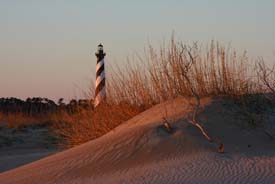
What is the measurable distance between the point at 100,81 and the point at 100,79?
150 mm

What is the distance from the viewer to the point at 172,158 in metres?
8.49

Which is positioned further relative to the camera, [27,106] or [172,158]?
[27,106]

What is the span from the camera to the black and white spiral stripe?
1412 cm

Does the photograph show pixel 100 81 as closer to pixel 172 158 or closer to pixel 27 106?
pixel 172 158

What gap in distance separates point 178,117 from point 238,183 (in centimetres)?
305

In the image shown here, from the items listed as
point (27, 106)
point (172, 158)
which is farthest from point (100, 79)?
point (27, 106)

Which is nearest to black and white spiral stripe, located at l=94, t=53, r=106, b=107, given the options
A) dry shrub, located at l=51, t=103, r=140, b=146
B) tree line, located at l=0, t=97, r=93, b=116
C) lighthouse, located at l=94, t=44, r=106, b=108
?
lighthouse, located at l=94, t=44, r=106, b=108

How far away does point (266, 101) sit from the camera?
10172mm

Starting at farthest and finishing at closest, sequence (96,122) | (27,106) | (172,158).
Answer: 1. (27,106)
2. (96,122)
3. (172,158)

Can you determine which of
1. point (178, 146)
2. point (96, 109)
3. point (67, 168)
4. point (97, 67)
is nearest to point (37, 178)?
point (67, 168)

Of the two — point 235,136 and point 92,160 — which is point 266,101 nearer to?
point 235,136

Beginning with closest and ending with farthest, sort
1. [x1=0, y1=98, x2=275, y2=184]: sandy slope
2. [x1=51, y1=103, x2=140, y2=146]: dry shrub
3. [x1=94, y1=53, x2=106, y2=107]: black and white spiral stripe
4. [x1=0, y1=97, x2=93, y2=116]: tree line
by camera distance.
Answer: [x1=0, y1=98, x2=275, y2=184]: sandy slope, [x1=51, y1=103, x2=140, y2=146]: dry shrub, [x1=94, y1=53, x2=106, y2=107]: black and white spiral stripe, [x1=0, y1=97, x2=93, y2=116]: tree line

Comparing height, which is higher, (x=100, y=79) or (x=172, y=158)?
(x=100, y=79)

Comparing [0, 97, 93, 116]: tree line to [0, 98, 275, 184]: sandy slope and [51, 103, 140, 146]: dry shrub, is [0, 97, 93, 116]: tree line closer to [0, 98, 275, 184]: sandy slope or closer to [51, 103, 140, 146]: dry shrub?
[51, 103, 140, 146]: dry shrub
